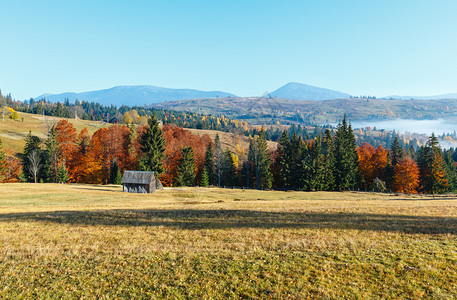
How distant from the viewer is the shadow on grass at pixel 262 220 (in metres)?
19.3

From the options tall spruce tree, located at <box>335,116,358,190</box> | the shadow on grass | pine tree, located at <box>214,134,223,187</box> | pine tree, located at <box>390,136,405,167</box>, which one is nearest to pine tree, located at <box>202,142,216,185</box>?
pine tree, located at <box>214,134,223,187</box>

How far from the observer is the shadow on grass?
19.3 m

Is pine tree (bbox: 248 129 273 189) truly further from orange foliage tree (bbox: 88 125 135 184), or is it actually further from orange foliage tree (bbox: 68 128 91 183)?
orange foliage tree (bbox: 68 128 91 183)

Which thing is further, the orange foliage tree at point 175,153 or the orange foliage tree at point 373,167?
the orange foliage tree at point 373,167

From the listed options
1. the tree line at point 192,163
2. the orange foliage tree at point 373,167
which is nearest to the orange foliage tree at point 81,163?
the tree line at point 192,163

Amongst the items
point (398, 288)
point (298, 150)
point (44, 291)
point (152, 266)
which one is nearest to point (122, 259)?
point (152, 266)

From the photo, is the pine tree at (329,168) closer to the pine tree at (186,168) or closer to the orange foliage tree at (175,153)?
the pine tree at (186,168)

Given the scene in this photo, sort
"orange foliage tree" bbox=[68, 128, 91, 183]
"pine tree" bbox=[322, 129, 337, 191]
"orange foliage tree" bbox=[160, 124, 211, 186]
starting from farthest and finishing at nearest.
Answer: "orange foliage tree" bbox=[160, 124, 211, 186], "pine tree" bbox=[322, 129, 337, 191], "orange foliage tree" bbox=[68, 128, 91, 183]

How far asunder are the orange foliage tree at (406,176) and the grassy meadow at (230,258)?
66.4 m

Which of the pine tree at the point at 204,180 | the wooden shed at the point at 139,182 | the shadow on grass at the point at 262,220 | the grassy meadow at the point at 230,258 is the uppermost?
the grassy meadow at the point at 230,258

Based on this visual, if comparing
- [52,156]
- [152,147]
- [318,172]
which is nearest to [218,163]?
[152,147]

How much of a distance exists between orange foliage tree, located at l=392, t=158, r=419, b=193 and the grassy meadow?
6644 centimetres

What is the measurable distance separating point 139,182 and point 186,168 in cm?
2352

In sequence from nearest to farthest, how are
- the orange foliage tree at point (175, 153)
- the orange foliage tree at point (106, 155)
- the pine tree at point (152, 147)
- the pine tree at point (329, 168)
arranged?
1. the pine tree at point (152, 147)
2. the orange foliage tree at point (106, 155)
3. the pine tree at point (329, 168)
4. the orange foliage tree at point (175, 153)
